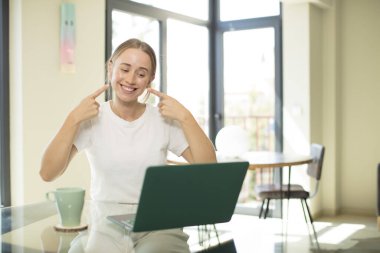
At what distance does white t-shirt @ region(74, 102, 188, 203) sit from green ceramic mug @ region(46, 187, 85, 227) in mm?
262

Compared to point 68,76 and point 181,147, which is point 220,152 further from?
point 181,147

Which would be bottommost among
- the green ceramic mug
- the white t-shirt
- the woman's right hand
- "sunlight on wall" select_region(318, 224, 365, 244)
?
"sunlight on wall" select_region(318, 224, 365, 244)

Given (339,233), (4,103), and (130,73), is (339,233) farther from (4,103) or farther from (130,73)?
(130,73)

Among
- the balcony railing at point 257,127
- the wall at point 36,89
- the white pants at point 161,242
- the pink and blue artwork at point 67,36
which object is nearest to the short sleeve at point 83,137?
the white pants at point 161,242

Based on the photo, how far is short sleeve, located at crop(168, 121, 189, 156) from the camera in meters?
1.75

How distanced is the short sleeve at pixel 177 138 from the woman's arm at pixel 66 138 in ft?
0.98

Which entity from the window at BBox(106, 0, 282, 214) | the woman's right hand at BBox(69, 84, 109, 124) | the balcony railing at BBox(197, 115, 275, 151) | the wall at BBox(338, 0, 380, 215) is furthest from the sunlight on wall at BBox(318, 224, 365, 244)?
the woman's right hand at BBox(69, 84, 109, 124)

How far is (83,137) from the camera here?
1.65 m

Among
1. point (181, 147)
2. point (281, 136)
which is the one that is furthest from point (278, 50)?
point (181, 147)

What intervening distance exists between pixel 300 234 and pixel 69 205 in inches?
124

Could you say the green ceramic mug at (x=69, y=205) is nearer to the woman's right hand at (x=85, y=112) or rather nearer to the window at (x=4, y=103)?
the woman's right hand at (x=85, y=112)

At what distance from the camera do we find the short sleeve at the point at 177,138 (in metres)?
1.75

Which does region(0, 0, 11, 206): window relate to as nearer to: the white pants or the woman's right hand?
the woman's right hand

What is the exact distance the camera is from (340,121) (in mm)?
5098
